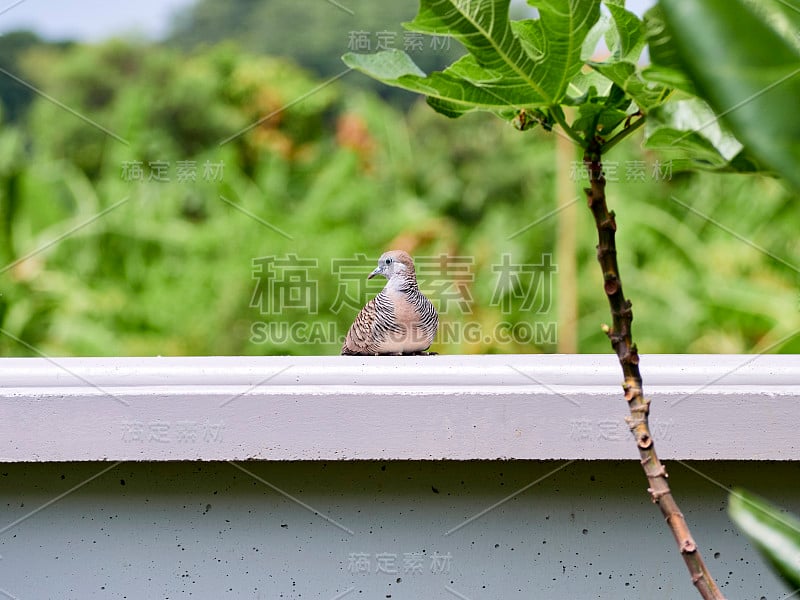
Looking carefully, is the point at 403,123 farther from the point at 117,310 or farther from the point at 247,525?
the point at 247,525

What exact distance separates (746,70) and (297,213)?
5.98 feet

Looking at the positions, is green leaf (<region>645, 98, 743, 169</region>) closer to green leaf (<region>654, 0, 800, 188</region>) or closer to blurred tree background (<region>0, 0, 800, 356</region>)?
green leaf (<region>654, 0, 800, 188</region>)

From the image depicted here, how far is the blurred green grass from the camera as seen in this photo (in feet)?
5.80

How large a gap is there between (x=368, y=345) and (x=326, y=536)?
26 cm

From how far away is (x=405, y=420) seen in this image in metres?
0.58

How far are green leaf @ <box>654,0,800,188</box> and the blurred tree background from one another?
1.27 m

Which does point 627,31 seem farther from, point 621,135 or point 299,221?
point 299,221

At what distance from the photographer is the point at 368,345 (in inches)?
33.0

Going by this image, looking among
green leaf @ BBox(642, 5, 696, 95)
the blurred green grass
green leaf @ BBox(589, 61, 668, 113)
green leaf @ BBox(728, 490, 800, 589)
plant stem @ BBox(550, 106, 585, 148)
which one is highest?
the blurred green grass

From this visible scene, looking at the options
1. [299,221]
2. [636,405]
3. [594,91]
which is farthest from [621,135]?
[299,221]

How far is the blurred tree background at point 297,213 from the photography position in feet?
5.76

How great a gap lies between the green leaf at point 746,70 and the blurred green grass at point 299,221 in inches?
53.1

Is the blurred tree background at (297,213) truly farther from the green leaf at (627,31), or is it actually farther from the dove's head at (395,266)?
the green leaf at (627,31)

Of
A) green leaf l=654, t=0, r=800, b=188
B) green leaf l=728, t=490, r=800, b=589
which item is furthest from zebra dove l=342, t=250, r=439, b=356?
green leaf l=654, t=0, r=800, b=188
